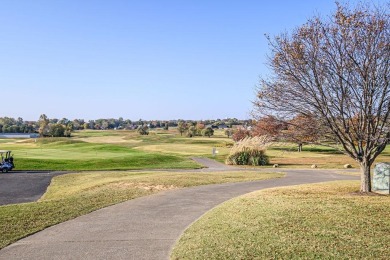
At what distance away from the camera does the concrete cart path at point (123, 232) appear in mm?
8742

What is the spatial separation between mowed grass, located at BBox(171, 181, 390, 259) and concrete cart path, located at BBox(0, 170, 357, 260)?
0.68 metres

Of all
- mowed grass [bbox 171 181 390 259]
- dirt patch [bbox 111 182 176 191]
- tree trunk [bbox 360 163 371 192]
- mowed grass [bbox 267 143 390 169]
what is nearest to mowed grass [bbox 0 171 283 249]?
dirt patch [bbox 111 182 176 191]

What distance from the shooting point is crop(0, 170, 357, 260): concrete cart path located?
874cm

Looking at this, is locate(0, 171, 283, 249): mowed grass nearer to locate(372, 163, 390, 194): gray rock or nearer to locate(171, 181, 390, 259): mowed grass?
locate(171, 181, 390, 259): mowed grass

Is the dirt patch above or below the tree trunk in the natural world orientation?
below

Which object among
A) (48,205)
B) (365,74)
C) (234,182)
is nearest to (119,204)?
(48,205)

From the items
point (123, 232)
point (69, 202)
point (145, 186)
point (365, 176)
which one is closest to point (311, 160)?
point (365, 176)

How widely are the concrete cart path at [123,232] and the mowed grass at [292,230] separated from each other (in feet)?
2.24

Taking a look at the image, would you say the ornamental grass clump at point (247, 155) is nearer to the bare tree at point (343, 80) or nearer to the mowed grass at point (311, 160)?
the mowed grass at point (311, 160)

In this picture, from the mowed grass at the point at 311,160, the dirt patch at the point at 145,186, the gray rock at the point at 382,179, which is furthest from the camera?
the mowed grass at the point at 311,160

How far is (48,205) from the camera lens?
14.2 m

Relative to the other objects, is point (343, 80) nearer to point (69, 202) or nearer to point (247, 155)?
point (69, 202)

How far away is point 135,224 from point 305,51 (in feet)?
31.7

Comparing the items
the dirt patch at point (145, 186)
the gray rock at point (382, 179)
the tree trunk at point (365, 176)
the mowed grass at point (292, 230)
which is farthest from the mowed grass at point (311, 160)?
the mowed grass at point (292, 230)
